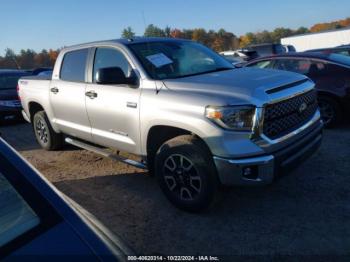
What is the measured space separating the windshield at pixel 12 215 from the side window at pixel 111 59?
2.82 metres

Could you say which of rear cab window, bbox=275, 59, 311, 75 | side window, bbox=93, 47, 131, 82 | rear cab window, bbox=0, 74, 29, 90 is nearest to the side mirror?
side window, bbox=93, 47, 131, 82

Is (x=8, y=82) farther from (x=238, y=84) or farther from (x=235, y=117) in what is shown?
(x=235, y=117)

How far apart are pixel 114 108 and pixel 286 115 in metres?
2.08

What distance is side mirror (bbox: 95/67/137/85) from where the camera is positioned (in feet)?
13.2

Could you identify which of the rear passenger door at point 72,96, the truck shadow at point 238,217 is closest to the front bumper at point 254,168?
the truck shadow at point 238,217

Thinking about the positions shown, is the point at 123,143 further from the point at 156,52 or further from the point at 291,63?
the point at 291,63

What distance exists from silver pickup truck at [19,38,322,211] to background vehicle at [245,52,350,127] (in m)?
2.56

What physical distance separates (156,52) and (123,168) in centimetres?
202

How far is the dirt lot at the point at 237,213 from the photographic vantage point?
318 centimetres

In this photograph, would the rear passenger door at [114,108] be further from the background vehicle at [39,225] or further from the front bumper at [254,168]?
the background vehicle at [39,225]

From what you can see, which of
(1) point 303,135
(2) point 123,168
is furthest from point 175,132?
(2) point 123,168

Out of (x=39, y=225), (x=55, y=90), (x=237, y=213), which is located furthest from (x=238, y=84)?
(x=55, y=90)

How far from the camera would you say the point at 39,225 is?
4.86ft

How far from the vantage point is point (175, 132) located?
3.86m
